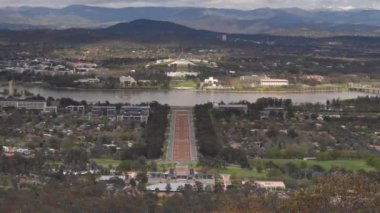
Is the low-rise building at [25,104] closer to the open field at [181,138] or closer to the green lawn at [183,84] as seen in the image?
the open field at [181,138]

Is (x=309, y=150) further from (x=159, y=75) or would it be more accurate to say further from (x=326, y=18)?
(x=326, y=18)

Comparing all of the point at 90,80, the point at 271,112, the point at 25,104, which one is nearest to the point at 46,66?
the point at 90,80

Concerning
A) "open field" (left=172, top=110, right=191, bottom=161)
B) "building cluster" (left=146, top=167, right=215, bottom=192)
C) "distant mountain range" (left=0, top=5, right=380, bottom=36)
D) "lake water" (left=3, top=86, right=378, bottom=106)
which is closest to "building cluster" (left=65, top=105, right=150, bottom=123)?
"open field" (left=172, top=110, right=191, bottom=161)

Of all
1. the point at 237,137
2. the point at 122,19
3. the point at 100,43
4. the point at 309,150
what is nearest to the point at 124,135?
the point at 237,137

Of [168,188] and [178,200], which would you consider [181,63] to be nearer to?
[168,188]

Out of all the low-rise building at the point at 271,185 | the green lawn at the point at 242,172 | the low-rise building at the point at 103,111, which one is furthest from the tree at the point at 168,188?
the low-rise building at the point at 103,111

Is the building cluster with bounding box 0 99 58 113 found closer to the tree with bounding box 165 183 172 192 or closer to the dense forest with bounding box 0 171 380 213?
the dense forest with bounding box 0 171 380 213
